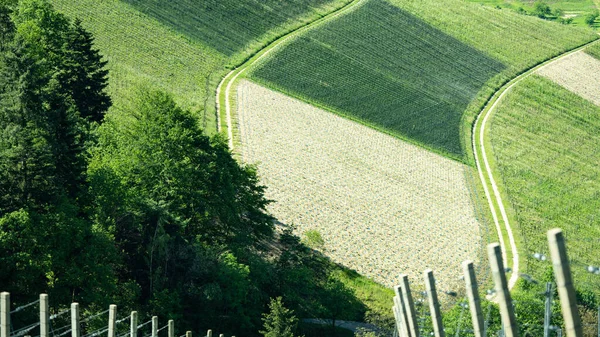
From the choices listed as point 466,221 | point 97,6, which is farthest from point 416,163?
point 97,6

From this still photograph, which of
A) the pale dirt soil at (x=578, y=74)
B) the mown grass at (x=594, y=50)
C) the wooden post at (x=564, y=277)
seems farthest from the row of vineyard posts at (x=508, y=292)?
the mown grass at (x=594, y=50)

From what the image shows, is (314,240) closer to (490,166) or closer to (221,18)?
(490,166)

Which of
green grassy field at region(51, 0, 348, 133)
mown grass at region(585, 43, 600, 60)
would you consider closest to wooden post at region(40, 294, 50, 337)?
green grassy field at region(51, 0, 348, 133)

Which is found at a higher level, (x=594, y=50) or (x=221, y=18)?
(x=221, y=18)

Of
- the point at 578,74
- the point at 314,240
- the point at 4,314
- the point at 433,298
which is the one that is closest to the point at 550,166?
the point at 578,74

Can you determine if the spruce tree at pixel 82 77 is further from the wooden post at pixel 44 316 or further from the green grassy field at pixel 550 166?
the wooden post at pixel 44 316

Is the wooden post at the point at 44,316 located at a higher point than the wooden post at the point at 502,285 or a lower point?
lower
